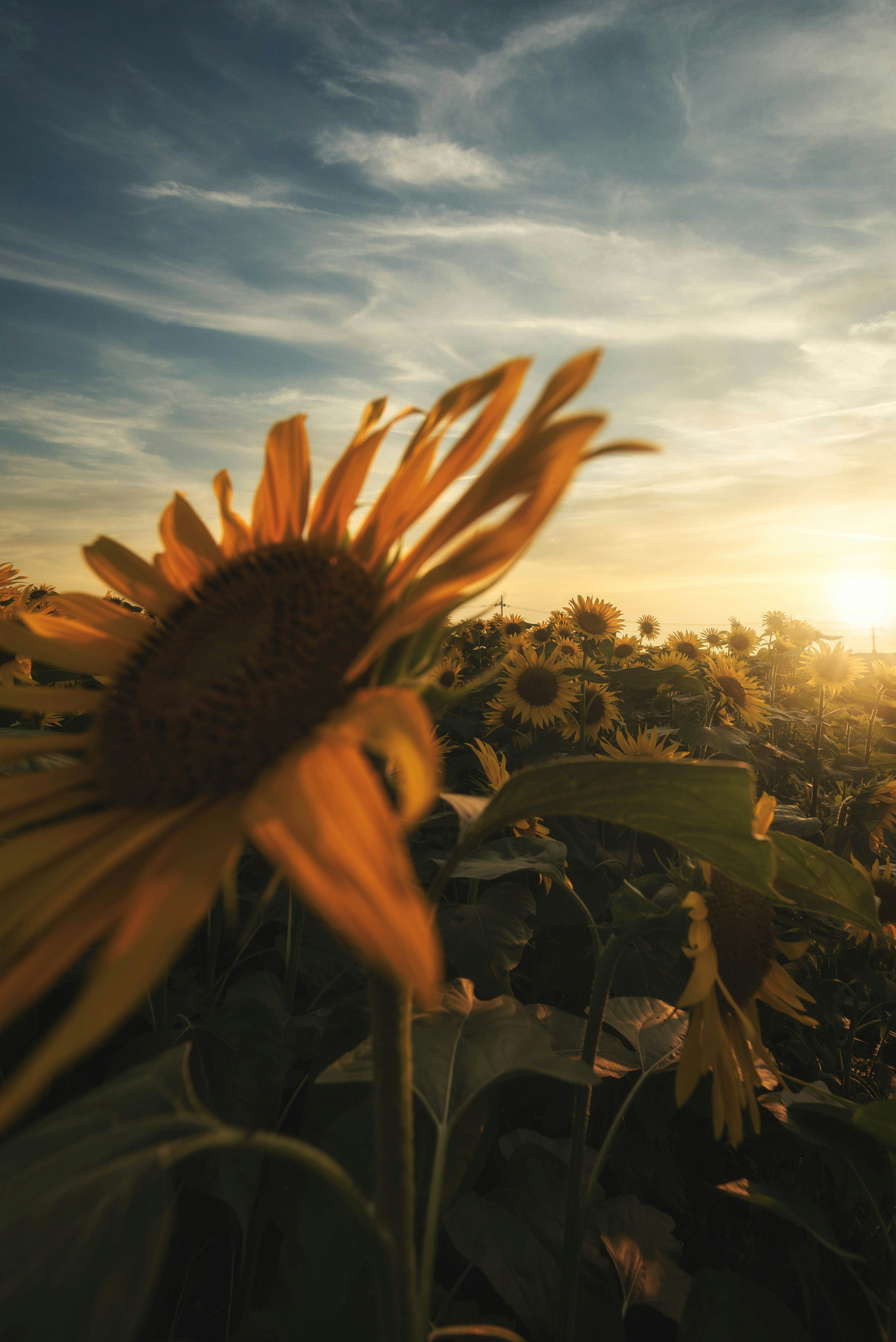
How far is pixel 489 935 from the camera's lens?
1931mm

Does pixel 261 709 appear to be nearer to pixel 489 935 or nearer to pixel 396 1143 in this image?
pixel 396 1143

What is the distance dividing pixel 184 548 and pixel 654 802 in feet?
2.66

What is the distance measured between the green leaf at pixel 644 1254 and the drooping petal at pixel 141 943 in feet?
4.57

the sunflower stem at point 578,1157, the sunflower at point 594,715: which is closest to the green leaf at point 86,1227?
the sunflower stem at point 578,1157

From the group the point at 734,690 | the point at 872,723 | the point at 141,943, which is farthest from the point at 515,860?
the point at 734,690

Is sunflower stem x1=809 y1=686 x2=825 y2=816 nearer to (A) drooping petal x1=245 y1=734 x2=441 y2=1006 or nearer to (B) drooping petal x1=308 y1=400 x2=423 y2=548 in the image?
(B) drooping petal x1=308 y1=400 x2=423 y2=548

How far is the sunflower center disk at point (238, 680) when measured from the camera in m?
0.74

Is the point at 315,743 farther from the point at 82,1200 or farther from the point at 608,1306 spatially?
the point at 608,1306

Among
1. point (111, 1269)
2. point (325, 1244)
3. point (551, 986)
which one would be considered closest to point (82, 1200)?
point (111, 1269)

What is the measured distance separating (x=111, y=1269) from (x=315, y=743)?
0.43 meters

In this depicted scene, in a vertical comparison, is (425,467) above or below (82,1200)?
above

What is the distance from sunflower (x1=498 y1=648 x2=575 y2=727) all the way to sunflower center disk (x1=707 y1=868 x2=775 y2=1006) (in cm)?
374

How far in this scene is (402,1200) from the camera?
2.13 ft

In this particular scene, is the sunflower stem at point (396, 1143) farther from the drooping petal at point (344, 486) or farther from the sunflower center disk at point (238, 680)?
the drooping petal at point (344, 486)
